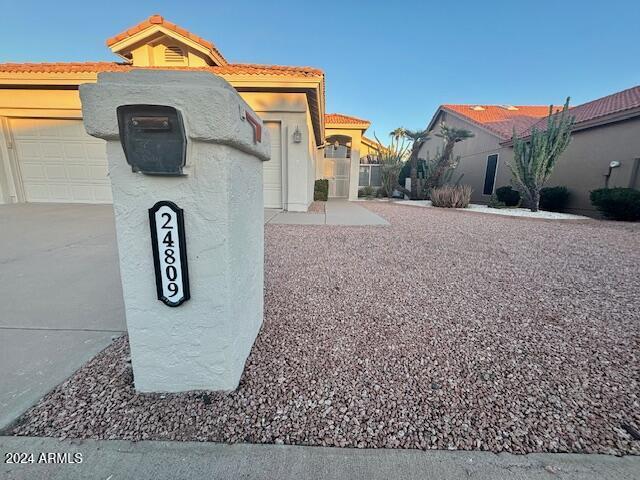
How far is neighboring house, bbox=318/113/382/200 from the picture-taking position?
13750 mm

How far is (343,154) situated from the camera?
15.8 metres

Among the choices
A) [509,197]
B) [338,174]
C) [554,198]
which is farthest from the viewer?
[338,174]

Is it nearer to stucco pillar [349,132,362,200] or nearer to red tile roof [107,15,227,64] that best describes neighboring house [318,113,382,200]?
stucco pillar [349,132,362,200]

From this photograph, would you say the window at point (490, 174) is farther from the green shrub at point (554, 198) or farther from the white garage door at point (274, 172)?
the white garage door at point (274, 172)

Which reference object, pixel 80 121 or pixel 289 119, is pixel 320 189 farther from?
pixel 80 121

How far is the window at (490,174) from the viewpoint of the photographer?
47.1 ft

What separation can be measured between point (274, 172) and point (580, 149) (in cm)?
1150

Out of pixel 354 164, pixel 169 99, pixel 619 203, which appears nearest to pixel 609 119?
pixel 619 203

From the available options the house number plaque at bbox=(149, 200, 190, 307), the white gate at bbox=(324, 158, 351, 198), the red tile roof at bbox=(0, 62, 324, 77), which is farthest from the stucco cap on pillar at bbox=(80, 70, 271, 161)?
the white gate at bbox=(324, 158, 351, 198)

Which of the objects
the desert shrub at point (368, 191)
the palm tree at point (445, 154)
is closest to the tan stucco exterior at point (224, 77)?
the palm tree at point (445, 154)

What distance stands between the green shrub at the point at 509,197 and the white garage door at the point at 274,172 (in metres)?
10.3

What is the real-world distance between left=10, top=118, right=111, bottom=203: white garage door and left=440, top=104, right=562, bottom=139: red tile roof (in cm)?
1704

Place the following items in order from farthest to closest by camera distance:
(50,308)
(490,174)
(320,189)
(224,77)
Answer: (490,174) → (320,189) → (224,77) → (50,308)

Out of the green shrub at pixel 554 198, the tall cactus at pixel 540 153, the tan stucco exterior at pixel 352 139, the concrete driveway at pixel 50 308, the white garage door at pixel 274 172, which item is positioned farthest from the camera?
the tan stucco exterior at pixel 352 139
